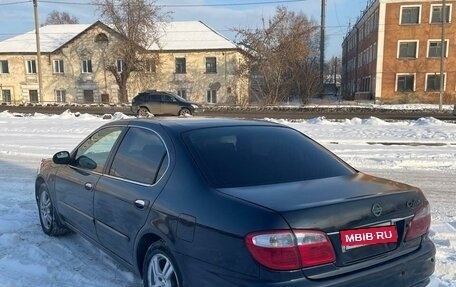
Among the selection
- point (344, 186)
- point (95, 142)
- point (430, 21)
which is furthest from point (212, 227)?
point (430, 21)

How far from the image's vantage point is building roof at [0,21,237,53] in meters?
45.1

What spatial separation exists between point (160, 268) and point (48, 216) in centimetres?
254

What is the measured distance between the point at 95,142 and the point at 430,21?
151ft

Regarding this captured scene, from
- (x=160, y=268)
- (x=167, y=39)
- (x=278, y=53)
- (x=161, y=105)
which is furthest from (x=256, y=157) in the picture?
(x=167, y=39)

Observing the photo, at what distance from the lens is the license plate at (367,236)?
2395 millimetres

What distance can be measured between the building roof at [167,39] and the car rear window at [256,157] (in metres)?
40.6

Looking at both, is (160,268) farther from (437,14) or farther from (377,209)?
(437,14)

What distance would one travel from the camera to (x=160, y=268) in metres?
3.00

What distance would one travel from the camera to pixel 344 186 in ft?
9.21

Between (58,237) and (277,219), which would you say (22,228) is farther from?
(277,219)

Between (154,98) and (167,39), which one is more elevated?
(167,39)

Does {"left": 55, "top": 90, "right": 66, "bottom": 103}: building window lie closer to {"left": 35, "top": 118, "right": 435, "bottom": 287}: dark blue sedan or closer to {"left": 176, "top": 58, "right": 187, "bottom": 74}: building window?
{"left": 176, "top": 58, "right": 187, "bottom": 74}: building window

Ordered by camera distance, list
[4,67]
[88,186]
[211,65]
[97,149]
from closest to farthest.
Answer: [88,186] → [97,149] → [211,65] → [4,67]

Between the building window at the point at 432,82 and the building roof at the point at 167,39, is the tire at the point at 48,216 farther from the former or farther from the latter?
the building window at the point at 432,82
